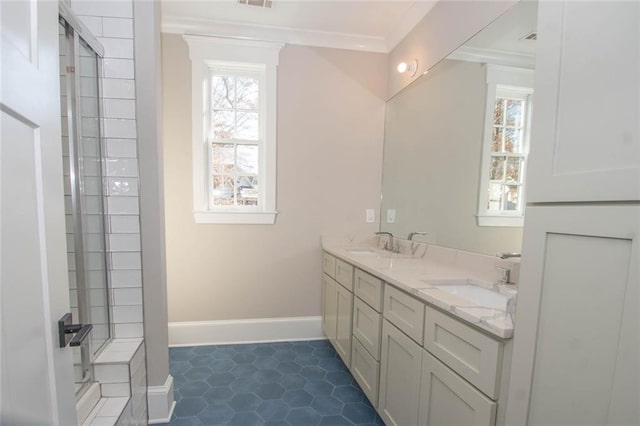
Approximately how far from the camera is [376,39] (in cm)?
255

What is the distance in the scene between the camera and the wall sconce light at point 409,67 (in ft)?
7.28

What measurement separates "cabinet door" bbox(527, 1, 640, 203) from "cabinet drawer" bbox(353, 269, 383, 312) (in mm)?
981

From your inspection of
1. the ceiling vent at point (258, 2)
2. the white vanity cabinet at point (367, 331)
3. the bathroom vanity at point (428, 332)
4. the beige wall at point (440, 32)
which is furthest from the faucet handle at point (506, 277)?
the ceiling vent at point (258, 2)

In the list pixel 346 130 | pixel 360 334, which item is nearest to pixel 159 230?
pixel 360 334

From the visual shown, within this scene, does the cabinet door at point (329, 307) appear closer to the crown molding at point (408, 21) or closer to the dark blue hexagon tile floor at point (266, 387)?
the dark blue hexagon tile floor at point (266, 387)

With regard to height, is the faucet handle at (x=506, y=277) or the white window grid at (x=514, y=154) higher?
the white window grid at (x=514, y=154)

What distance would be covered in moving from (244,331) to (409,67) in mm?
2714

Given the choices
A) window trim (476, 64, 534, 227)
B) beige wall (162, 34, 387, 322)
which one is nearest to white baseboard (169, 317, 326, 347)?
beige wall (162, 34, 387, 322)

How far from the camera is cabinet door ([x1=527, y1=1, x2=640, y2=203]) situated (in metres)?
0.55

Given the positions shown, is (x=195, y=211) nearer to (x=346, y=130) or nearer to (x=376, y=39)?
(x=346, y=130)

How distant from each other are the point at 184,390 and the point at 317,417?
3.09ft

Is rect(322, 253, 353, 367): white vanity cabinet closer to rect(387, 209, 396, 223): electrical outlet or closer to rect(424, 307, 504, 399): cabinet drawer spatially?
rect(387, 209, 396, 223): electrical outlet

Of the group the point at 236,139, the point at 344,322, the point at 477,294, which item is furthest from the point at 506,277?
the point at 236,139

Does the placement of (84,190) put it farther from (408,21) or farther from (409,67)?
(408,21)
